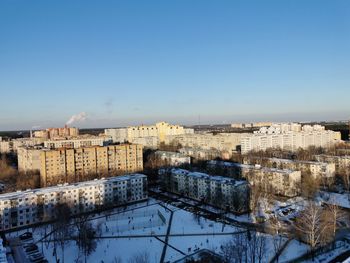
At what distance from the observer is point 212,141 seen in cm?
4603

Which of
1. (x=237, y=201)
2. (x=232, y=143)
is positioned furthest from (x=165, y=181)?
(x=232, y=143)

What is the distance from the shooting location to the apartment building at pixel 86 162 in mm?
25453

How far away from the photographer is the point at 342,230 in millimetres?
13898

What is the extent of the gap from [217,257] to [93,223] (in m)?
7.48

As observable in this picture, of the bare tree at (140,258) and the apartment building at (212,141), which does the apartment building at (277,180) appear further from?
the apartment building at (212,141)

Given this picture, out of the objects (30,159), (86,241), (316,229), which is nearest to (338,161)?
(316,229)

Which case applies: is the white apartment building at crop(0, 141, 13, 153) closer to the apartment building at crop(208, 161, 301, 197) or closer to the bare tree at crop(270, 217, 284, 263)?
the apartment building at crop(208, 161, 301, 197)

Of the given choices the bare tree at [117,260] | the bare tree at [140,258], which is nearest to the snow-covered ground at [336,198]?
the bare tree at [140,258]

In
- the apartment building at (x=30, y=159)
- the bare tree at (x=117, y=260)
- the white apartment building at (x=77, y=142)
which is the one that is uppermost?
the white apartment building at (x=77, y=142)

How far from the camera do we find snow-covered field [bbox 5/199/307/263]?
1225 centimetres

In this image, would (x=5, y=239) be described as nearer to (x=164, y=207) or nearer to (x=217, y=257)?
(x=164, y=207)

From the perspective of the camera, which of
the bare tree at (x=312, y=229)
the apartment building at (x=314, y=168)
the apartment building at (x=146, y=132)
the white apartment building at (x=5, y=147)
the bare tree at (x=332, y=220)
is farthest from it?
the apartment building at (x=146, y=132)

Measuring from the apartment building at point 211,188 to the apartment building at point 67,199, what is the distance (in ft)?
8.63

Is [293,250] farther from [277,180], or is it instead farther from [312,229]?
[277,180]
